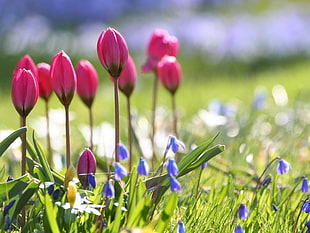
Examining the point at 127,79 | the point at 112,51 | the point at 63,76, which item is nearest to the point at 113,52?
the point at 112,51

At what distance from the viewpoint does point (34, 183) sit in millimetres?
1735

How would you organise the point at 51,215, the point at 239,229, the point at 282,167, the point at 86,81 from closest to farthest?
the point at 51,215 < the point at 239,229 < the point at 282,167 < the point at 86,81

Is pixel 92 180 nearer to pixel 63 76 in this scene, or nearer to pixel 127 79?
pixel 63 76

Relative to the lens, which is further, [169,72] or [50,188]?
[169,72]

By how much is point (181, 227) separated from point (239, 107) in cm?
288

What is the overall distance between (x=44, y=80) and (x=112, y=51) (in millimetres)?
478

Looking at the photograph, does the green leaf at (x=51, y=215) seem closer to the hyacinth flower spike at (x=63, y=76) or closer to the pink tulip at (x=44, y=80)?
the hyacinth flower spike at (x=63, y=76)

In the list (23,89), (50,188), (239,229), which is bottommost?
(239,229)

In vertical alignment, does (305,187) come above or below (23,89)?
below

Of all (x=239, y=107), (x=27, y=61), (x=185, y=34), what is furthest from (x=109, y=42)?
(x=185, y=34)

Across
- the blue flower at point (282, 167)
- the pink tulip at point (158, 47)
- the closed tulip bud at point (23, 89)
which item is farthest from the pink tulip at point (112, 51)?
the pink tulip at point (158, 47)

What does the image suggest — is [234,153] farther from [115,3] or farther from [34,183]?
[115,3]

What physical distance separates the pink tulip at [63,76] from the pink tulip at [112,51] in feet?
0.31

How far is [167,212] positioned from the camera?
5.42ft
